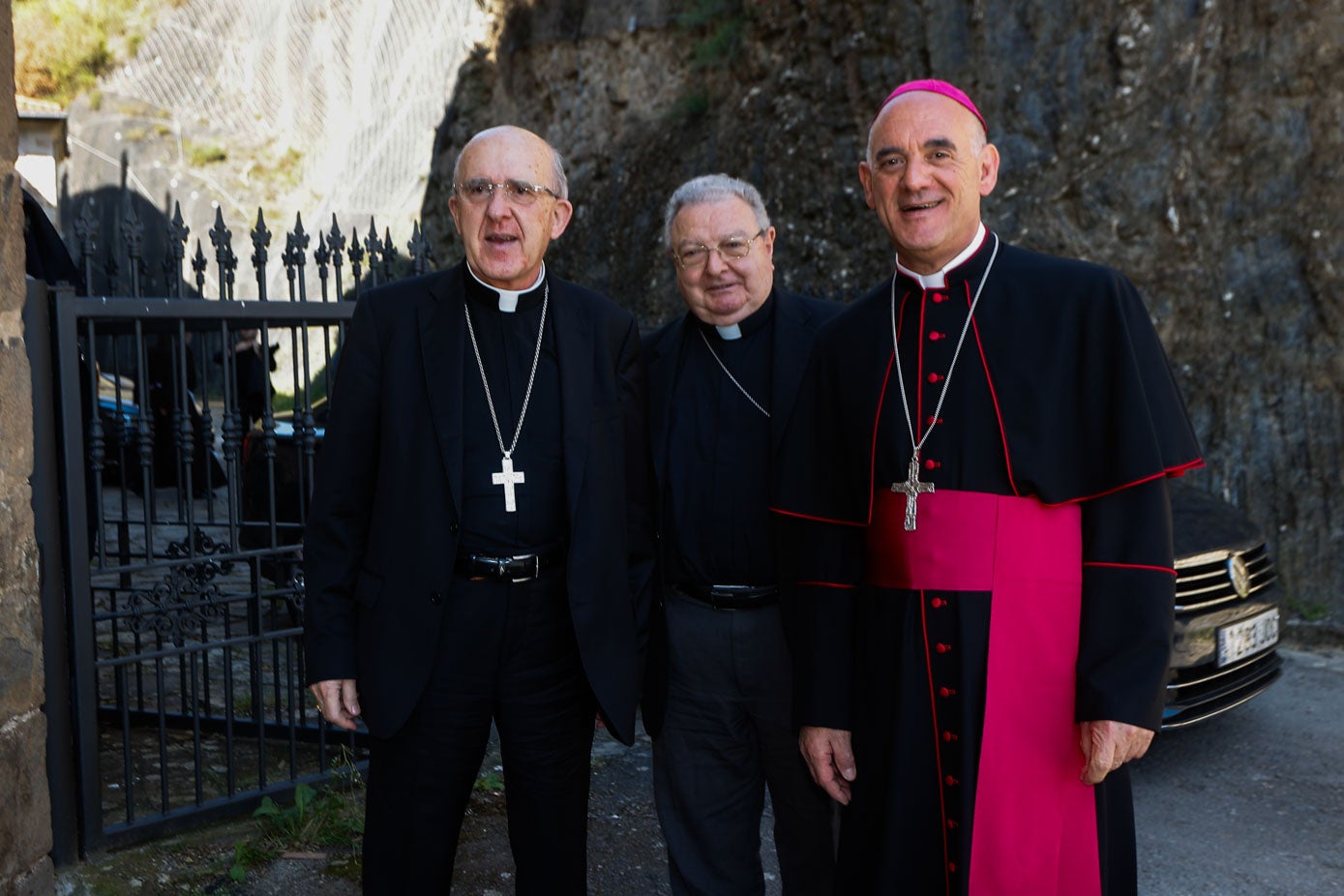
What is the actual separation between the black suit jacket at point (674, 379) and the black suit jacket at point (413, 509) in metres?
0.22

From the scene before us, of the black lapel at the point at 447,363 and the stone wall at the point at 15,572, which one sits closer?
the black lapel at the point at 447,363

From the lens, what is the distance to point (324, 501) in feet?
9.35

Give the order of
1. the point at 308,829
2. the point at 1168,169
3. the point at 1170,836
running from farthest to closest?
the point at 1168,169, the point at 1170,836, the point at 308,829

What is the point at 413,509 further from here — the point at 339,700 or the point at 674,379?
the point at 674,379

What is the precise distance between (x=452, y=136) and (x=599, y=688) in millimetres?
14687

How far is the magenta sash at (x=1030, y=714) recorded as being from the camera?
7.88ft

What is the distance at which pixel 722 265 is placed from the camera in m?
3.30

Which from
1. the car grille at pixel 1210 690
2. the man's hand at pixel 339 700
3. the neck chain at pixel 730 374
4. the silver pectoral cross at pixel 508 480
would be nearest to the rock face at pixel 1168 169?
the car grille at pixel 1210 690

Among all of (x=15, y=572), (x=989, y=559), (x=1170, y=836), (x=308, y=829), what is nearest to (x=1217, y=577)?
(x=1170, y=836)

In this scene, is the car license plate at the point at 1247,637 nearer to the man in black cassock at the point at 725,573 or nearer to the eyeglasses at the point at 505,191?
the man in black cassock at the point at 725,573

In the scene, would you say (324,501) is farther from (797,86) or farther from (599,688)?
(797,86)

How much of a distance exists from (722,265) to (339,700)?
57.0 inches

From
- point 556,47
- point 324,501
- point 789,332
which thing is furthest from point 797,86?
point 324,501

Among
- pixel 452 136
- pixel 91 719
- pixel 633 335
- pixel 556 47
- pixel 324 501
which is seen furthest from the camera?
pixel 452 136
